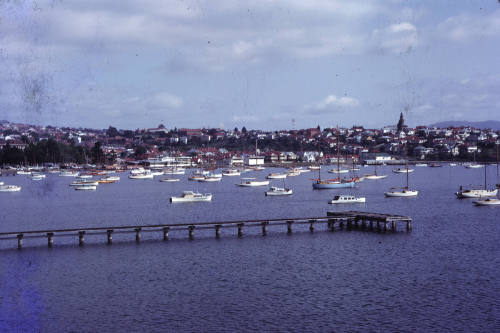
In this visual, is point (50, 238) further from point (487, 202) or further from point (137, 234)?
point (487, 202)

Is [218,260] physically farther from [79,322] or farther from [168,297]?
[79,322]

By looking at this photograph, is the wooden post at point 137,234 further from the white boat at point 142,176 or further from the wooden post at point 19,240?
the white boat at point 142,176

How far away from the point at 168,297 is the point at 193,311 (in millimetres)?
3023

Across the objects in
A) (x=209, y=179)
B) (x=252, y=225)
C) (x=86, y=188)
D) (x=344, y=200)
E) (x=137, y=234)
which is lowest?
(x=86, y=188)

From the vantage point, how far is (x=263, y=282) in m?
36.1

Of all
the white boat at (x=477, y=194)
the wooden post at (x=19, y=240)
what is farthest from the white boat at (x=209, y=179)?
the wooden post at (x=19, y=240)

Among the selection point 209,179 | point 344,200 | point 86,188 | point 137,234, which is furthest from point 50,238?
point 209,179

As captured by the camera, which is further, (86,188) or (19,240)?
(86,188)

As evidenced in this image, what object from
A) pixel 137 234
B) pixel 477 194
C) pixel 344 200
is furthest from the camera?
pixel 477 194

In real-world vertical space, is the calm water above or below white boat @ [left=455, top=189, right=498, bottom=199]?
below

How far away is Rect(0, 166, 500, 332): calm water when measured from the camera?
29.0m

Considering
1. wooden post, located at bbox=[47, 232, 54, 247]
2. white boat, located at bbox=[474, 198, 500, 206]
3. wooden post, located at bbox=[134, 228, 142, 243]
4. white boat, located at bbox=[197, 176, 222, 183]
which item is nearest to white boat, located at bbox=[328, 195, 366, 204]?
white boat, located at bbox=[474, 198, 500, 206]

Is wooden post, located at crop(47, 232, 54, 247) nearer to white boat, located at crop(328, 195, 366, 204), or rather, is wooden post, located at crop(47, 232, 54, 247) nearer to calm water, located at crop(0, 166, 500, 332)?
calm water, located at crop(0, 166, 500, 332)

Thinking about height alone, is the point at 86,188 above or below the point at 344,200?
below
